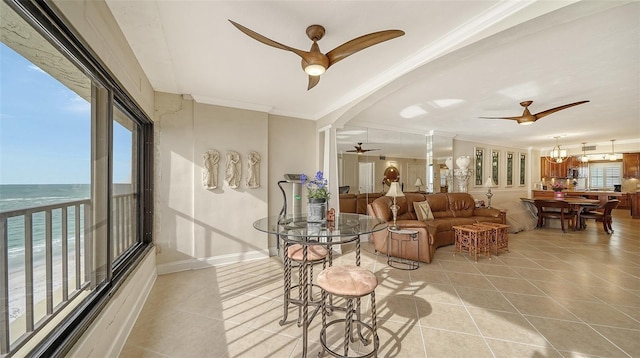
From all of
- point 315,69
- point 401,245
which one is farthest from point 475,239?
point 315,69

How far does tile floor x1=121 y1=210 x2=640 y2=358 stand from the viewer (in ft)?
6.10

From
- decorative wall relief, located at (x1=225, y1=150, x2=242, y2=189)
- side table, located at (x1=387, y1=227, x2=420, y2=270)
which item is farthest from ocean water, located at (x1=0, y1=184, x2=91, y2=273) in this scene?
side table, located at (x1=387, y1=227, x2=420, y2=270)

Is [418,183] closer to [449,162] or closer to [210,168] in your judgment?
[449,162]

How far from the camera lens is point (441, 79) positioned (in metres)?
3.06

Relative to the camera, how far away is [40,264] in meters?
1.46

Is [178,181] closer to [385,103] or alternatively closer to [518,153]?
[385,103]

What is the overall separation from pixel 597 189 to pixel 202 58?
13.2m

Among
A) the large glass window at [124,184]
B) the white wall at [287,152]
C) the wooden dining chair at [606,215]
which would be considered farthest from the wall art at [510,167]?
the large glass window at [124,184]

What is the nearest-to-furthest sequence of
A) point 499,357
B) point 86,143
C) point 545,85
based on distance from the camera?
point 86,143
point 499,357
point 545,85

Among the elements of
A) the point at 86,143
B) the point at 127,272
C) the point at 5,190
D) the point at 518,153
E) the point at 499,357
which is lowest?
the point at 499,357

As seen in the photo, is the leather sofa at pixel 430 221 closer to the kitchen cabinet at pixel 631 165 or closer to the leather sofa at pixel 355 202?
the leather sofa at pixel 355 202

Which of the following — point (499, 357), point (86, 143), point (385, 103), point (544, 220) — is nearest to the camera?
point (86, 143)

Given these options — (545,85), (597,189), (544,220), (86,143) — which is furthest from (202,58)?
(597,189)

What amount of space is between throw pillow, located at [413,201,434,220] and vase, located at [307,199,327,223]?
3068 mm
